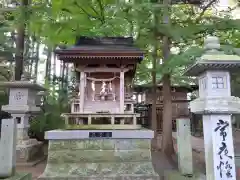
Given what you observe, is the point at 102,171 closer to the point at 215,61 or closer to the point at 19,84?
the point at 215,61

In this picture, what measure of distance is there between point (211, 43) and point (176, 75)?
257 inches

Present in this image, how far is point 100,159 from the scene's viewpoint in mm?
7441

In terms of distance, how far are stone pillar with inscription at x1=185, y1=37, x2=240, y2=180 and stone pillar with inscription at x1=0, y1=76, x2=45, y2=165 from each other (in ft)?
25.3

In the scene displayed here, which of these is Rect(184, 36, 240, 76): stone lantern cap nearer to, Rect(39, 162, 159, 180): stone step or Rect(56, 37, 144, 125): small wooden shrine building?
Rect(56, 37, 144, 125): small wooden shrine building

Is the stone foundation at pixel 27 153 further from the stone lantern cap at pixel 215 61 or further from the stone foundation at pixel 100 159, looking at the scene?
the stone lantern cap at pixel 215 61

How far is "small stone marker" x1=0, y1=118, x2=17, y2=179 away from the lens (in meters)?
6.55

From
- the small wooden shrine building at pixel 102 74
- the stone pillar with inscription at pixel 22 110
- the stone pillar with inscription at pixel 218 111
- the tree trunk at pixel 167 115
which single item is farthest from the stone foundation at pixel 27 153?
the stone pillar with inscription at pixel 218 111

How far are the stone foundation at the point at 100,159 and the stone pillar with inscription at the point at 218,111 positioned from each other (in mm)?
2856

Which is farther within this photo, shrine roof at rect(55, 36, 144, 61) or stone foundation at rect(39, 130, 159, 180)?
shrine roof at rect(55, 36, 144, 61)

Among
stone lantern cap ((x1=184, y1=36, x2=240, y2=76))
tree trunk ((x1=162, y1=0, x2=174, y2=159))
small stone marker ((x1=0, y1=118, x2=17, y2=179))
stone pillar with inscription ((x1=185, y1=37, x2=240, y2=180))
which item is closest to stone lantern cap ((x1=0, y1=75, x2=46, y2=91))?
small stone marker ((x1=0, y1=118, x2=17, y2=179))

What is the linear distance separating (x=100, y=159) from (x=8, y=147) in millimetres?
2856

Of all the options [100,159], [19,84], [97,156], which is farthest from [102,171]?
[19,84]

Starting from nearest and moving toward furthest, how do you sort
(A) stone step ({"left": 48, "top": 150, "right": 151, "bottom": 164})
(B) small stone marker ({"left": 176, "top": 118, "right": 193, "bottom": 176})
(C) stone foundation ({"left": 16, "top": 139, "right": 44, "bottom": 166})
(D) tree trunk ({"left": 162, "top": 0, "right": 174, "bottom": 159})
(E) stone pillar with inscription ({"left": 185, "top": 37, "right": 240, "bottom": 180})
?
(E) stone pillar with inscription ({"left": 185, "top": 37, "right": 240, "bottom": 180})
(B) small stone marker ({"left": 176, "top": 118, "right": 193, "bottom": 176})
(A) stone step ({"left": 48, "top": 150, "right": 151, "bottom": 164})
(C) stone foundation ({"left": 16, "top": 139, "right": 44, "bottom": 166})
(D) tree trunk ({"left": 162, "top": 0, "right": 174, "bottom": 159})

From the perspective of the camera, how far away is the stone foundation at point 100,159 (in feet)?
23.7
